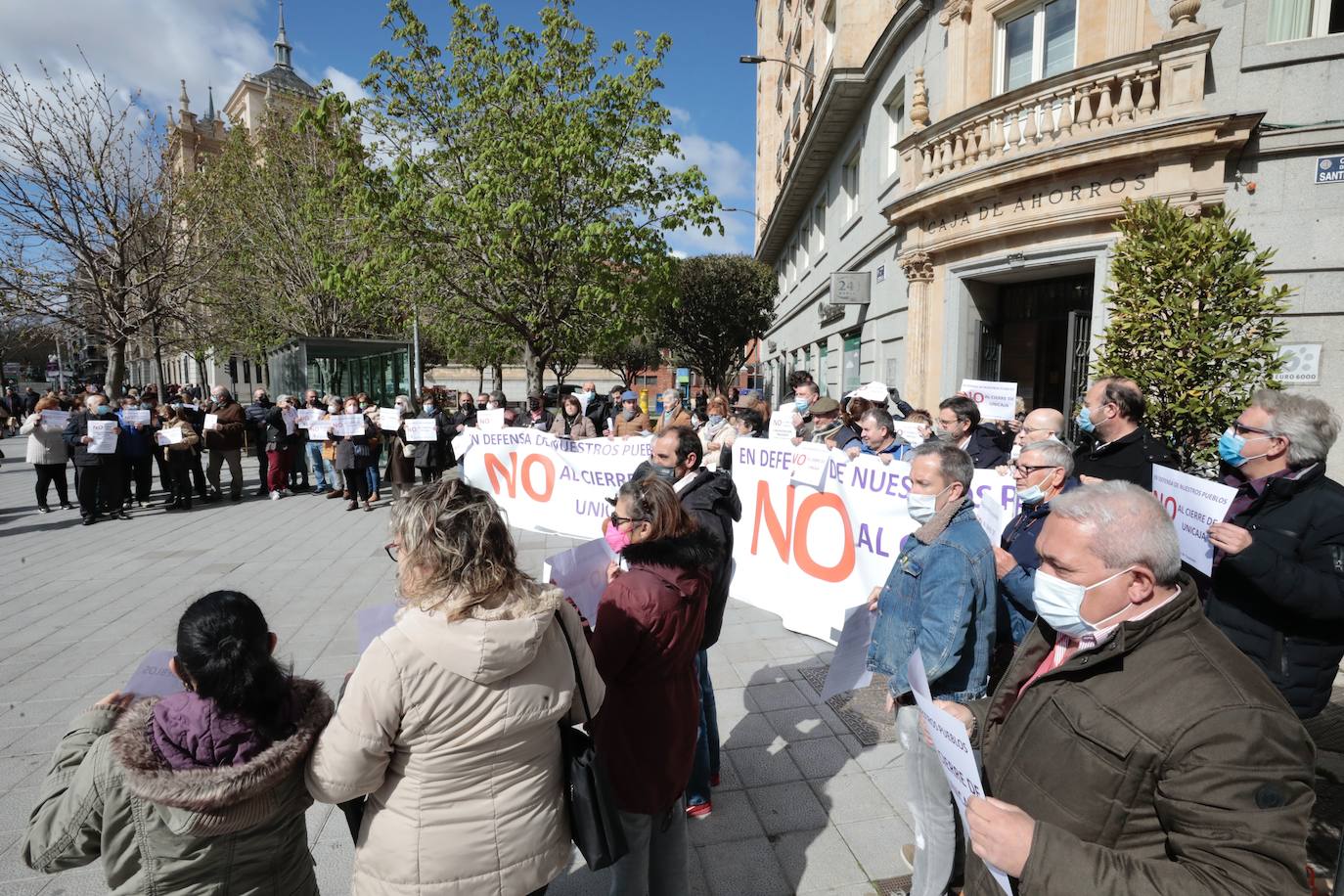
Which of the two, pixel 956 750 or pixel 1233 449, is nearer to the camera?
pixel 956 750

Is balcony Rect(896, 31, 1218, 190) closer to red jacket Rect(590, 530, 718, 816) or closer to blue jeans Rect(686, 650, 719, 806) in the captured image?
blue jeans Rect(686, 650, 719, 806)

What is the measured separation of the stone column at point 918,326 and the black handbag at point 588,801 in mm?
10754

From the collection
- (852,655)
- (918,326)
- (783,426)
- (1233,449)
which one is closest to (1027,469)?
(1233,449)

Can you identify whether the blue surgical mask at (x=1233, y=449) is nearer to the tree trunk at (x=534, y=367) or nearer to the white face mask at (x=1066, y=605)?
the white face mask at (x=1066, y=605)

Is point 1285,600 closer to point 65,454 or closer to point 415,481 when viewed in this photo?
point 415,481

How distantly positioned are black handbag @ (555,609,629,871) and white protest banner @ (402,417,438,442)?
1024cm

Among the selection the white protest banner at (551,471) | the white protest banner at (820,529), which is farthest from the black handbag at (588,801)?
the white protest banner at (551,471)

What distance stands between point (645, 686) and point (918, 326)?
10.7 metres

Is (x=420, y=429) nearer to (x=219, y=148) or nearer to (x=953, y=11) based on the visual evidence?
(x=953, y=11)

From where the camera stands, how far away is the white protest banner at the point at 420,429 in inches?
451

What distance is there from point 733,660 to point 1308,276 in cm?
→ 813

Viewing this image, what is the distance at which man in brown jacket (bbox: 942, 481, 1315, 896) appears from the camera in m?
1.29

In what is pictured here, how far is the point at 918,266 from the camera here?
11625mm

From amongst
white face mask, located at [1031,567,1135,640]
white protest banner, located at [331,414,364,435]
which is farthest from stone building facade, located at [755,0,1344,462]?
white protest banner, located at [331,414,364,435]
